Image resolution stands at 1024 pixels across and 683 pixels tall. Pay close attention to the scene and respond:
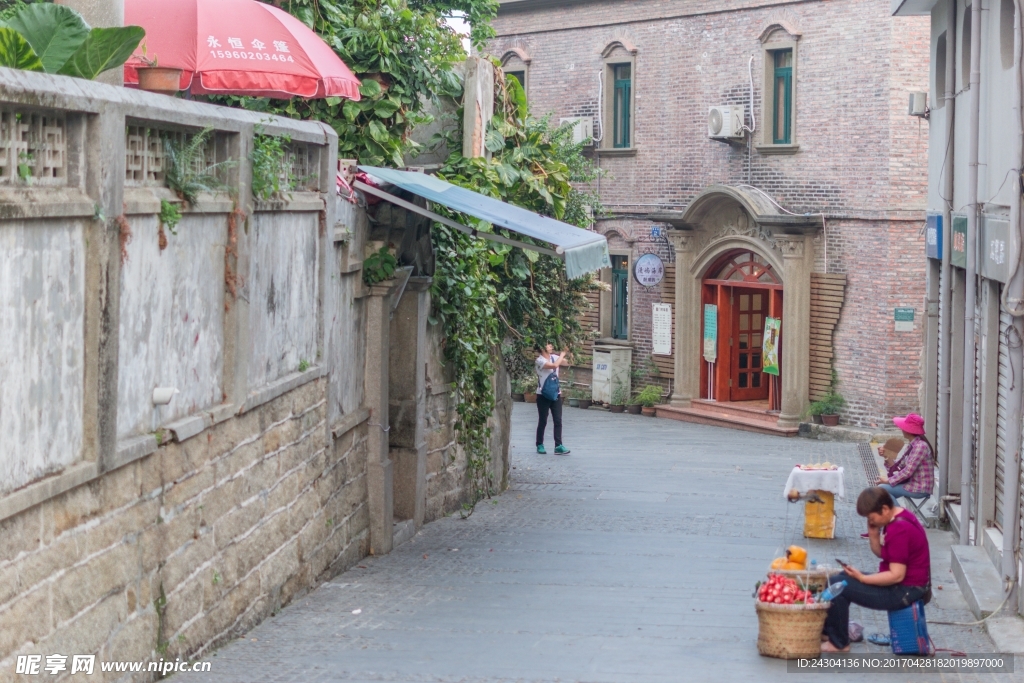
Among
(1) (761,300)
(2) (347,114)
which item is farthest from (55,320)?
(1) (761,300)

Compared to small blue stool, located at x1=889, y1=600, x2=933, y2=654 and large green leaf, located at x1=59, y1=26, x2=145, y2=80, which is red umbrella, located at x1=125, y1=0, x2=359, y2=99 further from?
small blue stool, located at x1=889, y1=600, x2=933, y2=654

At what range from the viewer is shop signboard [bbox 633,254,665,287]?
2744cm

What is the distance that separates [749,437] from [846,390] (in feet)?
6.33

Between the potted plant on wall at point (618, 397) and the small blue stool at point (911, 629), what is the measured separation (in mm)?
20099

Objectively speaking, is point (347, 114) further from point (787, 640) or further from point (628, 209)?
point (628, 209)

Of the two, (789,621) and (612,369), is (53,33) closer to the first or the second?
(789,621)

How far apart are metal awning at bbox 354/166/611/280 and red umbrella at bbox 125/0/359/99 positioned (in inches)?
37.2

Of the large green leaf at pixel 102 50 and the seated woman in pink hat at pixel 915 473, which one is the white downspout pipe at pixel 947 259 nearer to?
the seated woman in pink hat at pixel 915 473

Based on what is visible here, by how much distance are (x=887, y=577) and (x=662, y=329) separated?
19.5 m

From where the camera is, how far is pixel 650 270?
2752 cm

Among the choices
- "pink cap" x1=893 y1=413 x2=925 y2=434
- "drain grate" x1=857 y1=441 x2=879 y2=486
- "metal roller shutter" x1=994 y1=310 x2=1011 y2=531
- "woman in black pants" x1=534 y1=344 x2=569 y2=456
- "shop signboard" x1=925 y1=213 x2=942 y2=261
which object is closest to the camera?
"metal roller shutter" x1=994 y1=310 x2=1011 y2=531

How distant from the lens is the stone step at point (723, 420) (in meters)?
24.4

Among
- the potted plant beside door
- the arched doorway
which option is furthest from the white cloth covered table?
the arched doorway

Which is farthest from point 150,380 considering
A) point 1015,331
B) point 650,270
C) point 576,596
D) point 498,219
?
point 650,270
